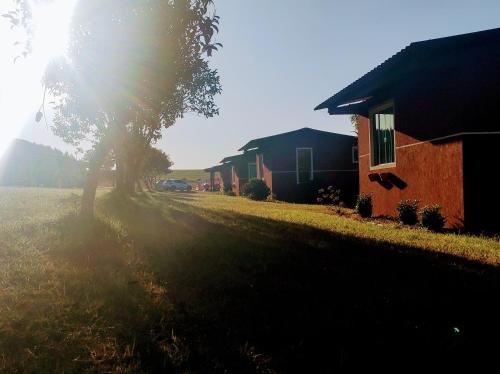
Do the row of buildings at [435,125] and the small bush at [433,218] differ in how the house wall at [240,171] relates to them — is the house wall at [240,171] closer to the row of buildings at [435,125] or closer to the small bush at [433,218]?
the row of buildings at [435,125]

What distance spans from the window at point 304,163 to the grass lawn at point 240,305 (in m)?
23.0

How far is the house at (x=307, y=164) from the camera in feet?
97.4

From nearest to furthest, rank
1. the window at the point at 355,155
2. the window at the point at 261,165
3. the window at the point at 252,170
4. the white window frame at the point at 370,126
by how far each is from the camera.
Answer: the white window frame at the point at 370,126 < the window at the point at 355,155 < the window at the point at 261,165 < the window at the point at 252,170

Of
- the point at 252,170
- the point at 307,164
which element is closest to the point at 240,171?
the point at 252,170

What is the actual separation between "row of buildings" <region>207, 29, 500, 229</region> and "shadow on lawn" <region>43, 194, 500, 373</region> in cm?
383

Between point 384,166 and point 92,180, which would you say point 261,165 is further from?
point 92,180

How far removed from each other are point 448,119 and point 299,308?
7687 mm

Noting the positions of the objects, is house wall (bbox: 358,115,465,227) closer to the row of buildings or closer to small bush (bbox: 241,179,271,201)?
the row of buildings

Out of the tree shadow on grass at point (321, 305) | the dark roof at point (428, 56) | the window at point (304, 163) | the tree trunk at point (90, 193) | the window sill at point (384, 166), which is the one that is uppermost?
the dark roof at point (428, 56)

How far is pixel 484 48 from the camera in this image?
962cm

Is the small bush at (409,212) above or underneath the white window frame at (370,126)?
underneath

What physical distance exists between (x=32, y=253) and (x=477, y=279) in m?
6.22

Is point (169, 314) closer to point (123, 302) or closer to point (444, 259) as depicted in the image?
point (123, 302)

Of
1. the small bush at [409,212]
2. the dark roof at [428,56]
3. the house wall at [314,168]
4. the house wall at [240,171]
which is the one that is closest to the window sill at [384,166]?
the small bush at [409,212]
